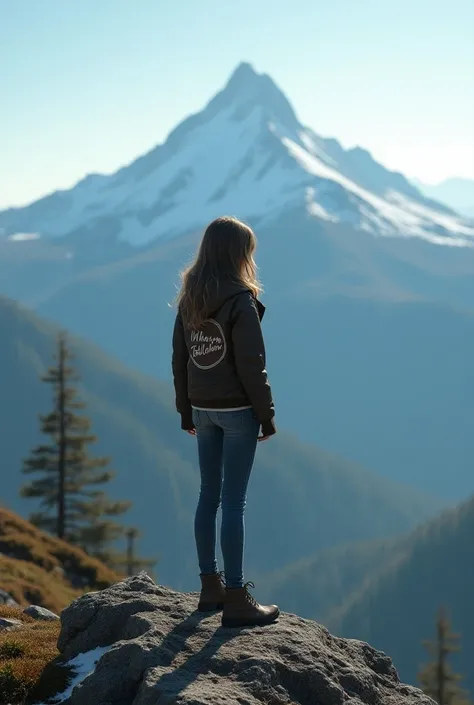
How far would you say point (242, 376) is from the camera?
862 cm

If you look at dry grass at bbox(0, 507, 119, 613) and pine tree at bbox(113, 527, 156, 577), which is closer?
dry grass at bbox(0, 507, 119, 613)

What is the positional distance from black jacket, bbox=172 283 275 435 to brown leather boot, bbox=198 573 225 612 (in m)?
1.91

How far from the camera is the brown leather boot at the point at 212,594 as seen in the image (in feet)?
30.7

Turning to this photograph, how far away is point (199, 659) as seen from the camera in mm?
7887

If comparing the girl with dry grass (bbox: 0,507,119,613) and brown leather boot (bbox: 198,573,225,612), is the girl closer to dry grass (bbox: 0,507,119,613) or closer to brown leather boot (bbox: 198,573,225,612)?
brown leather boot (bbox: 198,573,225,612)

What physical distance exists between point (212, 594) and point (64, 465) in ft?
87.1

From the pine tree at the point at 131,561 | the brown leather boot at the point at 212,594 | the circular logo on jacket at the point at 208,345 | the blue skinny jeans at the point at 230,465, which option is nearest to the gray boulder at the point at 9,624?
the brown leather boot at the point at 212,594

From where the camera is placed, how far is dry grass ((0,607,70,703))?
26.1 feet

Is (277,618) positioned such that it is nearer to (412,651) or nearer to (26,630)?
(26,630)

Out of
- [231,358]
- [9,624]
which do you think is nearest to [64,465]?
[9,624]

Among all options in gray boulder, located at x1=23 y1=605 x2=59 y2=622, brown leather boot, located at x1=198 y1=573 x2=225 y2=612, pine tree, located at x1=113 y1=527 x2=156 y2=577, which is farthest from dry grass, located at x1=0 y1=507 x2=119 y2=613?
pine tree, located at x1=113 y1=527 x2=156 y2=577

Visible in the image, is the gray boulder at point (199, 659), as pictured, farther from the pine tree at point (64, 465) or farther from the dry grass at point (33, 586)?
the pine tree at point (64, 465)

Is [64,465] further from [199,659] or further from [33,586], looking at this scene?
[199,659]

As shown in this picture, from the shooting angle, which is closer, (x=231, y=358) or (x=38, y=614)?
(x=231, y=358)
